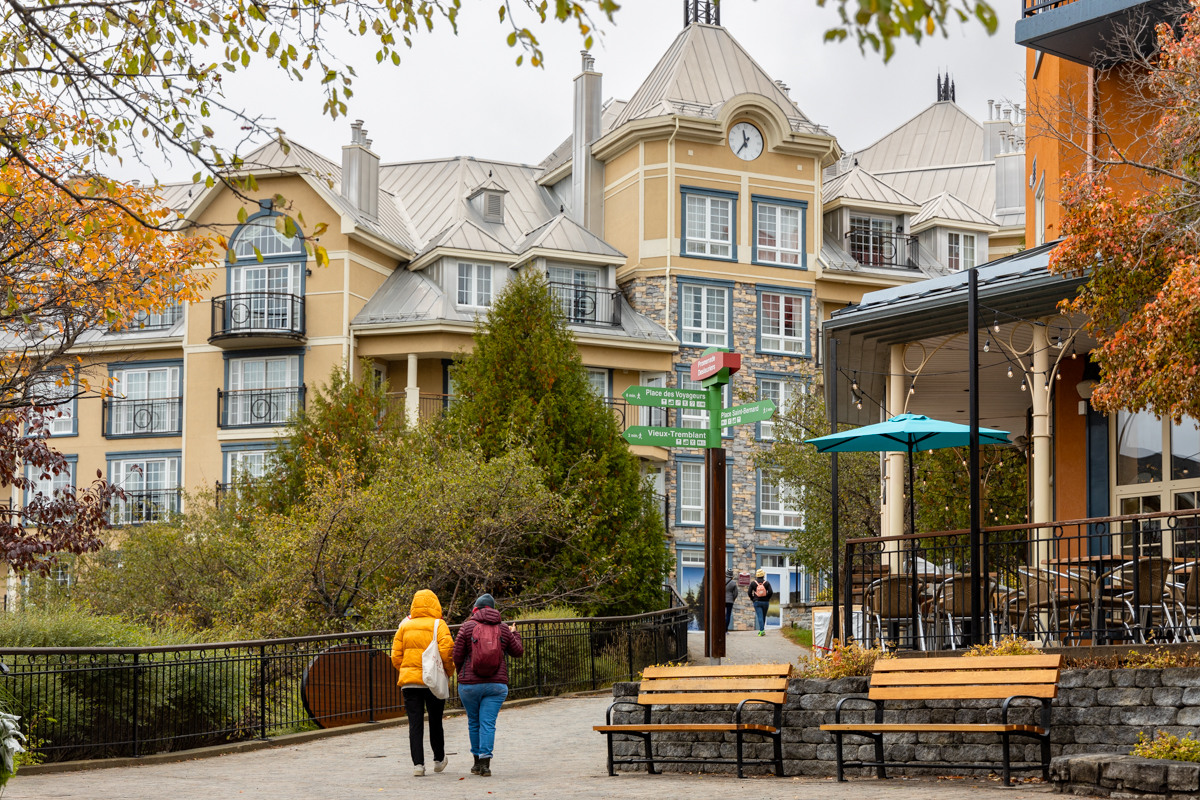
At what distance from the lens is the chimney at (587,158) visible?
39.3 meters

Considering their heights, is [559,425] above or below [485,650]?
above

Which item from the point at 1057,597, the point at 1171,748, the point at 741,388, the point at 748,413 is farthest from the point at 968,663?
the point at 741,388

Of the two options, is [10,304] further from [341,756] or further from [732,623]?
[732,623]

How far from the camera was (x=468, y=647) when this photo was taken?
11.5 meters

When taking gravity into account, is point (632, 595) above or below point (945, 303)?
below

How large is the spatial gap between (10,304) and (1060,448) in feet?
38.4

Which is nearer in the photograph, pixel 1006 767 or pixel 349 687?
pixel 1006 767


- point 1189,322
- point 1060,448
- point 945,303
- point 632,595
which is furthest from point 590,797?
point 632,595

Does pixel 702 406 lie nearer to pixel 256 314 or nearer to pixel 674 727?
pixel 674 727

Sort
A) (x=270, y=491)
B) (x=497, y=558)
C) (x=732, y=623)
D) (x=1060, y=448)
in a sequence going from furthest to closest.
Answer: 1. (x=732, y=623)
2. (x=270, y=491)
3. (x=497, y=558)
4. (x=1060, y=448)

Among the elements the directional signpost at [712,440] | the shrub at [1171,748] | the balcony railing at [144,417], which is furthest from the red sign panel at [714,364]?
the balcony railing at [144,417]

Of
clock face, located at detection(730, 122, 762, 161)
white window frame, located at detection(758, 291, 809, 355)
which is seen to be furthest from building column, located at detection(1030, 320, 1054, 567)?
clock face, located at detection(730, 122, 762, 161)

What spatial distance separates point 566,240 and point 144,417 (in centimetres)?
1286

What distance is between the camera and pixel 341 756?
1316cm
